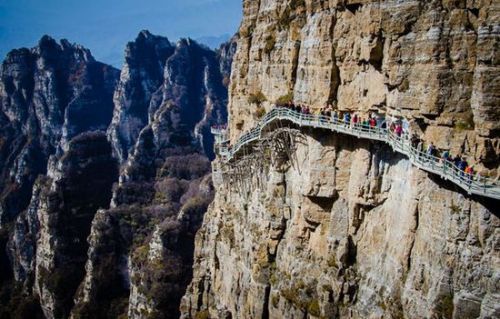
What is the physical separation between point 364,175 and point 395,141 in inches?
201

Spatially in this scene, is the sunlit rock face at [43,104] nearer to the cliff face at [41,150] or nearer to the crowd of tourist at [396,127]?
the cliff face at [41,150]

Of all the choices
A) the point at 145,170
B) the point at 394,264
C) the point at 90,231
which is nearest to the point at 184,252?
the point at 90,231

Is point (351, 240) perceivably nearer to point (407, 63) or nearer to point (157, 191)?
point (407, 63)

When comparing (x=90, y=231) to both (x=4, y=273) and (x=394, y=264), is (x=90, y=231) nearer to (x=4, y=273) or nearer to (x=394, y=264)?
(x=4, y=273)

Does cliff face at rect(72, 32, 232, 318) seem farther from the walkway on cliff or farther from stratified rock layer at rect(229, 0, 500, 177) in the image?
stratified rock layer at rect(229, 0, 500, 177)

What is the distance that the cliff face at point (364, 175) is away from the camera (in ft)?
90.1

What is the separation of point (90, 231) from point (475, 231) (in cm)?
10378

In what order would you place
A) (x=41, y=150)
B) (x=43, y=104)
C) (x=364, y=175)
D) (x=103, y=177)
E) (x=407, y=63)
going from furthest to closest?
1. (x=43, y=104)
2. (x=41, y=150)
3. (x=103, y=177)
4. (x=364, y=175)
5. (x=407, y=63)

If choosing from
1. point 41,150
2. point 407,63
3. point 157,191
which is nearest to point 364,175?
point 407,63

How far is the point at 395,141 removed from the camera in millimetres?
31891

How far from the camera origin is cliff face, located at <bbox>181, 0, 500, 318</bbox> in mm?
27469

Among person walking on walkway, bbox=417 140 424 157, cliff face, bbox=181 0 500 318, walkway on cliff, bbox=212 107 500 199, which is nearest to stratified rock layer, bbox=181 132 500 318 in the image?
cliff face, bbox=181 0 500 318

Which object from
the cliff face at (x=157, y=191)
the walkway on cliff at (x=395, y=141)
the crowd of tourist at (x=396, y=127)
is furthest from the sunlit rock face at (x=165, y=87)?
the crowd of tourist at (x=396, y=127)

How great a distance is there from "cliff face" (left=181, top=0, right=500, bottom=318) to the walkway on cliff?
4.11 feet
